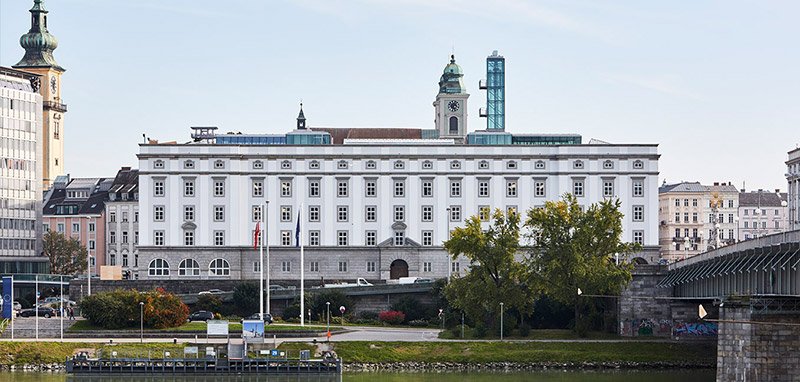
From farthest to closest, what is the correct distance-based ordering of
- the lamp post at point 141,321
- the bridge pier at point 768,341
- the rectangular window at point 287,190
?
the rectangular window at point 287,190 < the lamp post at point 141,321 < the bridge pier at point 768,341

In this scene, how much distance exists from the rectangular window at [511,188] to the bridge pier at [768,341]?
243 ft

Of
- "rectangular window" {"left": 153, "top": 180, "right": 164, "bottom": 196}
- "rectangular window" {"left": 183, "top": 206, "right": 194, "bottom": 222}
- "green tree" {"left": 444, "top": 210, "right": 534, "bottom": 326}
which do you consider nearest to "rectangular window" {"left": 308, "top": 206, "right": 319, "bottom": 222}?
"rectangular window" {"left": 183, "top": 206, "right": 194, "bottom": 222}

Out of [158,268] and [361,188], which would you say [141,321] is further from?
[361,188]

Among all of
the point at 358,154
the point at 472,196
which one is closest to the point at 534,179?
the point at 472,196

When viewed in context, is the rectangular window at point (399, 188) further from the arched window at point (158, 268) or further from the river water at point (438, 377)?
the river water at point (438, 377)

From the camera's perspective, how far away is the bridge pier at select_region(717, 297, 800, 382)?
83.3 metres

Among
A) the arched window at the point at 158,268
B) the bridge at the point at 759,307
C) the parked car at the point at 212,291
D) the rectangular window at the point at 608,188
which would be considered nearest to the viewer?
the bridge at the point at 759,307

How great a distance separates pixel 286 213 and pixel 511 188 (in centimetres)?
2205

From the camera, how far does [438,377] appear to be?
332 ft

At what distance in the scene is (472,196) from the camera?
522 feet

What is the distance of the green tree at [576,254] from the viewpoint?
388 ft

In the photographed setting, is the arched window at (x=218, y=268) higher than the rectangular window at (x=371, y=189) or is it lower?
lower

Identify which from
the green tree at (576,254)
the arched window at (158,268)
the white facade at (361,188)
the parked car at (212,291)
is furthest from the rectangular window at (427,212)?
the green tree at (576,254)

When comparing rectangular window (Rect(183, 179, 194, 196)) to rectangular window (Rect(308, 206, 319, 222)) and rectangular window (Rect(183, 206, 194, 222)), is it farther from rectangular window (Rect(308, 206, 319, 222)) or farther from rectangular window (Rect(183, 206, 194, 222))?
rectangular window (Rect(308, 206, 319, 222))
